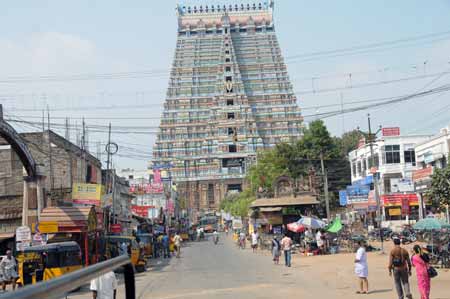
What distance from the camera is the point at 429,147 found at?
5072 cm

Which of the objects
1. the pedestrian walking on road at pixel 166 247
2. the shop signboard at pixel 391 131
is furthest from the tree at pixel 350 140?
the pedestrian walking on road at pixel 166 247

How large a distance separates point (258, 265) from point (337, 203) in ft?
151

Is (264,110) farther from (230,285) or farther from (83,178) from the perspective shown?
(230,285)

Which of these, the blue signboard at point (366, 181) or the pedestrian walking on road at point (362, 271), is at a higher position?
the blue signboard at point (366, 181)

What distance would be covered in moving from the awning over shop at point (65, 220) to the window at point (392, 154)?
43961mm

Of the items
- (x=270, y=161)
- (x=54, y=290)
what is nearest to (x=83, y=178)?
(x=270, y=161)

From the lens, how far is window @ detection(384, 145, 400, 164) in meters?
64.4

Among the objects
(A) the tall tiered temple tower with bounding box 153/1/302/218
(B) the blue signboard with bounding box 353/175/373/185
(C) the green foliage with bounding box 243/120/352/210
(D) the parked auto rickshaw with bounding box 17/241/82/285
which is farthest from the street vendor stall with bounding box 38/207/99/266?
(A) the tall tiered temple tower with bounding box 153/1/302/218

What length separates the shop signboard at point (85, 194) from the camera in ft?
110

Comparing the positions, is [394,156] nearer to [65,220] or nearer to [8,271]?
[65,220]

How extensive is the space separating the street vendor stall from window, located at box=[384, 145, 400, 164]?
142 ft

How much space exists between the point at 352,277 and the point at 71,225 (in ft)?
33.7

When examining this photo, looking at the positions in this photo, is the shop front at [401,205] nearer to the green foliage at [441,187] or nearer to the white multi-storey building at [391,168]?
the white multi-storey building at [391,168]

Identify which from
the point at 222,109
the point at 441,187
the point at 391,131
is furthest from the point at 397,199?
the point at 222,109
